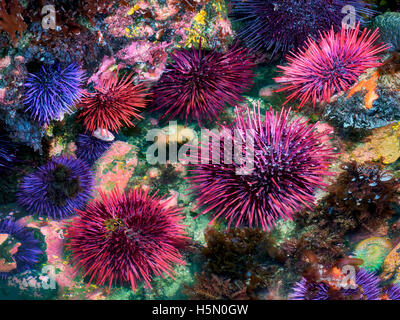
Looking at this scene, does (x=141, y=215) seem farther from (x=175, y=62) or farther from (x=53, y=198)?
(x=175, y=62)

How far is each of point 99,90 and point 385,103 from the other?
3220mm

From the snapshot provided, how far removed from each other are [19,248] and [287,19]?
4060mm

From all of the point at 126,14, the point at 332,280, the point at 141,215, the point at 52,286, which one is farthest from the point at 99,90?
the point at 332,280

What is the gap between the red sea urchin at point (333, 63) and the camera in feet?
13.4

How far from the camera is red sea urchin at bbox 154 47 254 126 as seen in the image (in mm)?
4211

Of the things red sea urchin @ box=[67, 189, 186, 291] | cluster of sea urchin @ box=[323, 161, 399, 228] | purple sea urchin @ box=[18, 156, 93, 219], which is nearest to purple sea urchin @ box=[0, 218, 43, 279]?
purple sea urchin @ box=[18, 156, 93, 219]

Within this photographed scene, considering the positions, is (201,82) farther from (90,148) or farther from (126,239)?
(126,239)

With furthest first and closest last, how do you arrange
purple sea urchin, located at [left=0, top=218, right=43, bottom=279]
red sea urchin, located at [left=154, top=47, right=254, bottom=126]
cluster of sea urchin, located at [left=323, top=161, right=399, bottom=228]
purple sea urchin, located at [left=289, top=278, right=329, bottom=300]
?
red sea urchin, located at [left=154, top=47, right=254, bottom=126] < cluster of sea urchin, located at [left=323, top=161, right=399, bottom=228] < purple sea urchin, located at [left=0, top=218, right=43, bottom=279] < purple sea urchin, located at [left=289, top=278, right=329, bottom=300]

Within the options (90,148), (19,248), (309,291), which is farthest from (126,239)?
(309,291)

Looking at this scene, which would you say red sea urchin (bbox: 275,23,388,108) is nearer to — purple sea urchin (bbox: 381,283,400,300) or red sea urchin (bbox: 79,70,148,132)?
red sea urchin (bbox: 79,70,148,132)

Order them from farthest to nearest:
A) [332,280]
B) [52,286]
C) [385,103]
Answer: [385,103] < [52,286] < [332,280]

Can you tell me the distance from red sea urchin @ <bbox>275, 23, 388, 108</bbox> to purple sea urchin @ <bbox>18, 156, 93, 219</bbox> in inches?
107

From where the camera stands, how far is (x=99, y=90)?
3.99m

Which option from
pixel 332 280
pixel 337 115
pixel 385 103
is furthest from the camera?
pixel 337 115
